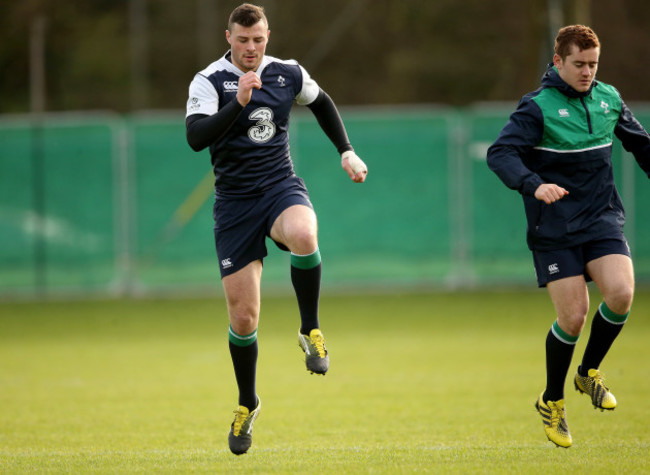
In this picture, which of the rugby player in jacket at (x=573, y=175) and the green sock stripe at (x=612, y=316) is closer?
the rugby player in jacket at (x=573, y=175)

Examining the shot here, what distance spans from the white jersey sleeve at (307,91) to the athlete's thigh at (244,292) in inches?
42.7

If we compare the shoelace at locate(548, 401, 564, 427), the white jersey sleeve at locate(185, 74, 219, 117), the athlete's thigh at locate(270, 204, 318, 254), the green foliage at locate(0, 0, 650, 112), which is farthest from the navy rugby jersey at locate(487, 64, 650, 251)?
the green foliage at locate(0, 0, 650, 112)

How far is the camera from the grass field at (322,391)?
267 inches

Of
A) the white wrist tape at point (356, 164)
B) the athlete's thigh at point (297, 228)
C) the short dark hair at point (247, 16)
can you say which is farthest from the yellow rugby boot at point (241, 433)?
the short dark hair at point (247, 16)

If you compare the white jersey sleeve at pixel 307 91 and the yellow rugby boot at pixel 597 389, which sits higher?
the white jersey sleeve at pixel 307 91

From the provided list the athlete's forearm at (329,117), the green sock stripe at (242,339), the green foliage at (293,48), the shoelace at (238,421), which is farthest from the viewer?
the green foliage at (293,48)

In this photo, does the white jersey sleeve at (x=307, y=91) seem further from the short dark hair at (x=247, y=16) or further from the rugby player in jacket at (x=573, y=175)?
the rugby player in jacket at (x=573, y=175)

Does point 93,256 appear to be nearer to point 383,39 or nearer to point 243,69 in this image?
point 243,69

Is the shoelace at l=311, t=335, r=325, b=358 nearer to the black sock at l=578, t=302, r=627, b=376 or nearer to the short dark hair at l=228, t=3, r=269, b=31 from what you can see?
the black sock at l=578, t=302, r=627, b=376

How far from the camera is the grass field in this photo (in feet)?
22.2

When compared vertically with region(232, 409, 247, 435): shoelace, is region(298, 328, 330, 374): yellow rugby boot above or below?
above

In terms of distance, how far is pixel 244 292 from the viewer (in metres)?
6.66

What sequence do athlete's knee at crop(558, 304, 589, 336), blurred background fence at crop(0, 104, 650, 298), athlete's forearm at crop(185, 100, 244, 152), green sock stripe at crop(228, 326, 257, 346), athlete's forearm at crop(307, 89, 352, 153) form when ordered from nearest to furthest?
athlete's forearm at crop(185, 100, 244, 152) → athlete's knee at crop(558, 304, 589, 336) → green sock stripe at crop(228, 326, 257, 346) → athlete's forearm at crop(307, 89, 352, 153) → blurred background fence at crop(0, 104, 650, 298)

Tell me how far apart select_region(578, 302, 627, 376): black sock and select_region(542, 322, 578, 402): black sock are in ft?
0.58
